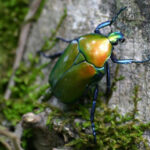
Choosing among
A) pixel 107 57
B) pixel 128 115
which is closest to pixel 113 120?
pixel 128 115

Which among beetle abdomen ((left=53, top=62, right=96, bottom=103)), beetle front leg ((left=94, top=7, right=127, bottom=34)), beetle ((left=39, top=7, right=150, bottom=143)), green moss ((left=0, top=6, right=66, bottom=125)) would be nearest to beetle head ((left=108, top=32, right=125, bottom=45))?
beetle ((left=39, top=7, right=150, bottom=143))

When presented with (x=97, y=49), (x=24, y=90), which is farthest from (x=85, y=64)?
(x=24, y=90)

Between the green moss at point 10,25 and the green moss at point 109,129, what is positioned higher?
the green moss at point 10,25

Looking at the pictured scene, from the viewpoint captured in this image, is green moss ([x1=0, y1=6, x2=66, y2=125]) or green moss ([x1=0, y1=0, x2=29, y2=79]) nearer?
green moss ([x1=0, y1=6, x2=66, y2=125])

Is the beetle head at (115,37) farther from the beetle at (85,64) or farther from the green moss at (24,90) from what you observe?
the green moss at (24,90)

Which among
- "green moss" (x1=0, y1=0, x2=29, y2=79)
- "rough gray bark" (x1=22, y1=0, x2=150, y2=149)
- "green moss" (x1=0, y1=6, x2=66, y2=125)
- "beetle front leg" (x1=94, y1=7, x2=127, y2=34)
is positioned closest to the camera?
"rough gray bark" (x1=22, y1=0, x2=150, y2=149)

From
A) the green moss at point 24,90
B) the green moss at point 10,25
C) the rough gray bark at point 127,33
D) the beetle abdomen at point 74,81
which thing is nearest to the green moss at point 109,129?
the rough gray bark at point 127,33

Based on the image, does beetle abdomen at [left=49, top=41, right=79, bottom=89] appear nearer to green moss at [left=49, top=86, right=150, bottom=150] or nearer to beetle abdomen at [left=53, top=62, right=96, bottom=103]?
beetle abdomen at [left=53, top=62, right=96, bottom=103]
